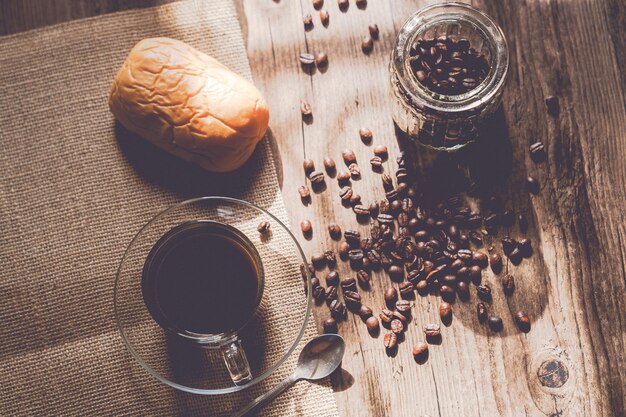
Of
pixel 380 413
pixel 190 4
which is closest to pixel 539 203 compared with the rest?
pixel 380 413

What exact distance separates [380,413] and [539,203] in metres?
0.60

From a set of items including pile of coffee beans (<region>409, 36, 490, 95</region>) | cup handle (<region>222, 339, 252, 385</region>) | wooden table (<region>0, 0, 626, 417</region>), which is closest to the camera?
cup handle (<region>222, 339, 252, 385</region>)

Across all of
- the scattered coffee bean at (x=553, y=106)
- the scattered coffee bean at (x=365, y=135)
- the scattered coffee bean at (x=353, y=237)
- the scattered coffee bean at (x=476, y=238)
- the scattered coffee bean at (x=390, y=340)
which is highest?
the scattered coffee bean at (x=553, y=106)

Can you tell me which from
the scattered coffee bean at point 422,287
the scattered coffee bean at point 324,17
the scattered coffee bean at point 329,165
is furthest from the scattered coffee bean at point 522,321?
the scattered coffee bean at point 324,17

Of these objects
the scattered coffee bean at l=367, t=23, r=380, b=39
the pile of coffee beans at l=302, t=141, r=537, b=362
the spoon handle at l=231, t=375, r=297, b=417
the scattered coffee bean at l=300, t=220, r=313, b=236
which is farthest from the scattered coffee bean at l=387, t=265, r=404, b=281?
the scattered coffee bean at l=367, t=23, r=380, b=39

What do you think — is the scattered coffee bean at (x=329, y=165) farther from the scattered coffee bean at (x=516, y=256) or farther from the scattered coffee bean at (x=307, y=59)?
the scattered coffee bean at (x=516, y=256)

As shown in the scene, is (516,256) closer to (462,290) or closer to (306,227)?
(462,290)

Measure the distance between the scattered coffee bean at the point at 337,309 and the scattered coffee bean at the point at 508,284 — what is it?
14.4 inches

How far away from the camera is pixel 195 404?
4.50 feet

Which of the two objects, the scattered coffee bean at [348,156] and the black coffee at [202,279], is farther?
the scattered coffee bean at [348,156]

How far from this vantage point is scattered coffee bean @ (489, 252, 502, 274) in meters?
1.40

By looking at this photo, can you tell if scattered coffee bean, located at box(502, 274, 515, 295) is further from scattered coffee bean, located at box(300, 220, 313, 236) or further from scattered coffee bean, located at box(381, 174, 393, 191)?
scattered coffee bean, located at box(300, 220, 313, 236)

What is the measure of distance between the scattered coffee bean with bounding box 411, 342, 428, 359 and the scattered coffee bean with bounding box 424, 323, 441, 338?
0.02m

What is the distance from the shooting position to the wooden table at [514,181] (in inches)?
54.5
